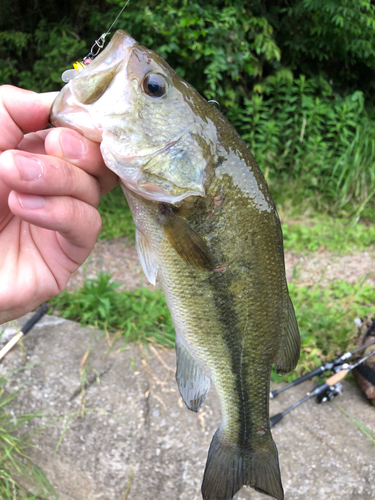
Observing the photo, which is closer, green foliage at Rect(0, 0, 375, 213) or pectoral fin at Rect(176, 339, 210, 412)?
pectoral fin at Rect(176, 339, 210, 412)

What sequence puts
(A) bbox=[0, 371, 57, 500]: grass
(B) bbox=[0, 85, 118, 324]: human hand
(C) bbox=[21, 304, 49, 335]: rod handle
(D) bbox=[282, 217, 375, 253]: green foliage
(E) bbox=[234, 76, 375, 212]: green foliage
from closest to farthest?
1. (B) bbox=[0, 85, 118, 324]: human hand
2. (A) bbox=[0, 371, 57, 500]: grass
3. (C) bbox=[21, 304, 49, 335]: rod handle
4. (D) bbox=[282, 217, 375, 253]: green foliage
5. (E) bbox=[234, 76, 375, 212]: green foliage

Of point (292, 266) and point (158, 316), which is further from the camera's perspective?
point (292, 266)

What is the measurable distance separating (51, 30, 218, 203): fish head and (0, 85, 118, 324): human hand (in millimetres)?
90

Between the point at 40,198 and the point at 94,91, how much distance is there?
0.35 meters

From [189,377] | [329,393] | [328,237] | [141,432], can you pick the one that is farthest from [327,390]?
[328,237]

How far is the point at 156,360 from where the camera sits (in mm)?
2898

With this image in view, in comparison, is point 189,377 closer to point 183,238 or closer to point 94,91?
point 183,238

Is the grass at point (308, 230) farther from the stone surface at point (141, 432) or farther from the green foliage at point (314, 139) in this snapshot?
the stone surface at point (141, 432)

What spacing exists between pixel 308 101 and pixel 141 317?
393cm

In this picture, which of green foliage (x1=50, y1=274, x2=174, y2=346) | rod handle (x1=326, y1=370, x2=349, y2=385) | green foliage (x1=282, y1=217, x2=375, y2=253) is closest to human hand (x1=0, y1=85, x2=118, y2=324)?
green foliage (x1=50, y1=274, x2=174, y2=346)

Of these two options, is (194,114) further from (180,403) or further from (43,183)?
(180,403)

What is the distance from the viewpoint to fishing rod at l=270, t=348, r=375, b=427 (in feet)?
8.05

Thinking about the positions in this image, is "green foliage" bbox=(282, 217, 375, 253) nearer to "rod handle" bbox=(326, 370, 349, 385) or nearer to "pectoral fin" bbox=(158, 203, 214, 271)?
"rod handle" bbox=(326, 370, 349, 385)

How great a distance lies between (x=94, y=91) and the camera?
0.98 meters
